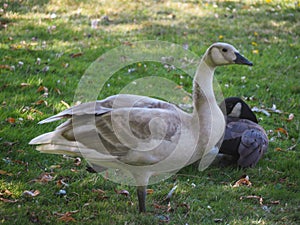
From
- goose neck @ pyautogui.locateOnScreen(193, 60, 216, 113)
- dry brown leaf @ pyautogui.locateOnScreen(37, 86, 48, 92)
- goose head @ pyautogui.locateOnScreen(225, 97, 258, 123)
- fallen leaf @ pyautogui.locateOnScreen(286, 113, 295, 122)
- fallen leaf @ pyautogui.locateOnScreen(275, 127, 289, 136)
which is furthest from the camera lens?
fallen leaf @ pyautogui.locateOnScreen(286, 113, 295, 122)

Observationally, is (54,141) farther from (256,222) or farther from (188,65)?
(188,65)

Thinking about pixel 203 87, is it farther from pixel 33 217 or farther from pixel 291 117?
pixel 291 117

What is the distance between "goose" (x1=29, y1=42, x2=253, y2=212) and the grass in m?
0.50

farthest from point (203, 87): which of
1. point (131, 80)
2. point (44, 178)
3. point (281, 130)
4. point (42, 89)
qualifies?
point (131, 80)

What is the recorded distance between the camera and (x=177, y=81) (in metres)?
7.65

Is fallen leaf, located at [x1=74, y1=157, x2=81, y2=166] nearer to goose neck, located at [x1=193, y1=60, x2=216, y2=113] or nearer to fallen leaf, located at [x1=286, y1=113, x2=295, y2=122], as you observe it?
goose neck, located at [x1=193, y1=60, x2=216, y2=113]

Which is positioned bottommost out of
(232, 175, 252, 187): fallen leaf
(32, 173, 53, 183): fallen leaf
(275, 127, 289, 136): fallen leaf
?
(275, 127, 289, 136): fallen leaf


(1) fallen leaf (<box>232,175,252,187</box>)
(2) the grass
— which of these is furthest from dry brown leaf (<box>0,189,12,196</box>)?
(1) fallen leaf (<box>232,175,252,187</box>)

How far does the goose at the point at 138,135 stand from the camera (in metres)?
4.05

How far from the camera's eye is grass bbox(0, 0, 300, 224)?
4.47 m

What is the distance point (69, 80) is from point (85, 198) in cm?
291

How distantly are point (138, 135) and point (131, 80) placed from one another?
3490 millimetres

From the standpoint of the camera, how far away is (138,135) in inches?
160

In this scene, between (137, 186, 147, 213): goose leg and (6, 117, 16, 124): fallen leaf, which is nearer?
(137, 186, 147, 213): goose leg
